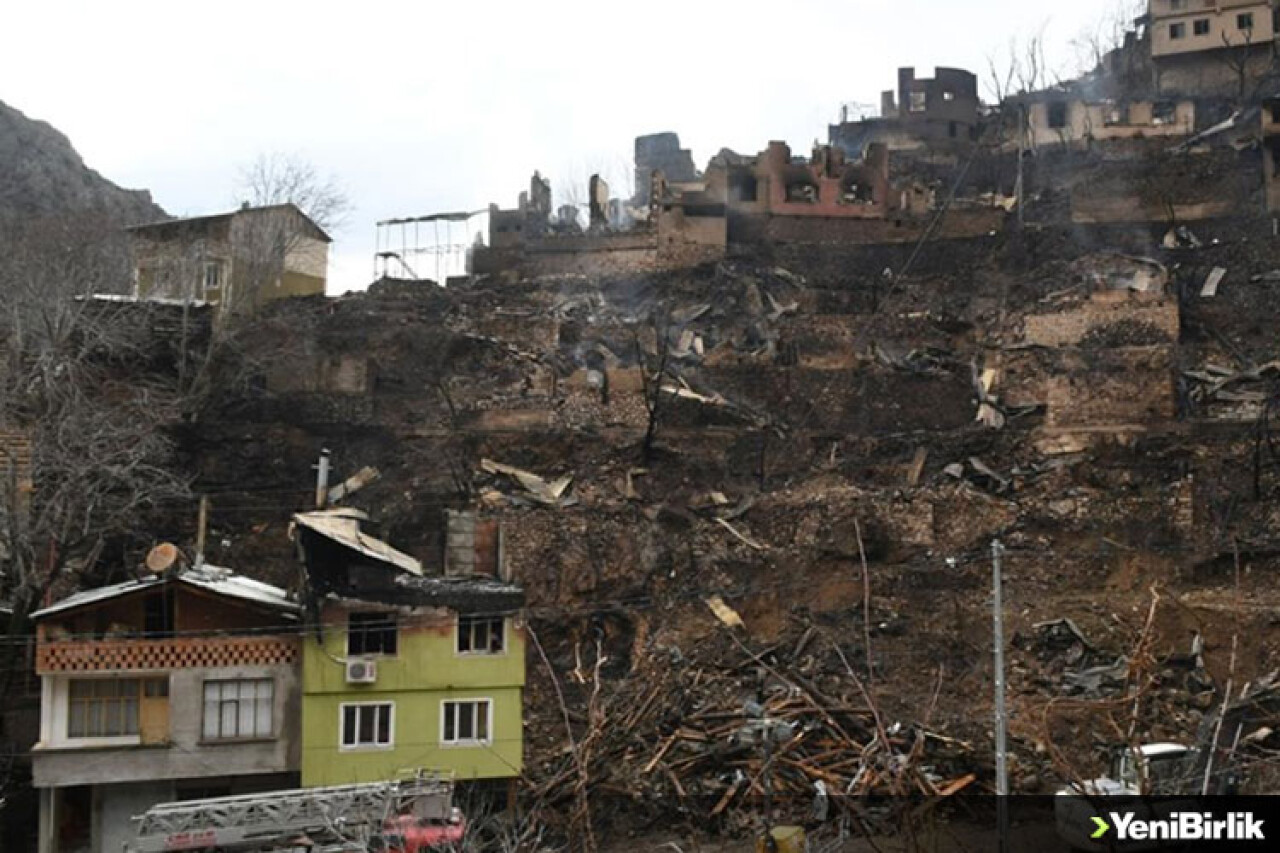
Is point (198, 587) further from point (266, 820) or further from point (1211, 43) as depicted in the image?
point (1211, 43)

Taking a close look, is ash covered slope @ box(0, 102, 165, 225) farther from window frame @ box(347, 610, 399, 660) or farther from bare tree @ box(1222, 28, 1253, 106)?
bare tree @ box(1222, 28, 1253, 106)

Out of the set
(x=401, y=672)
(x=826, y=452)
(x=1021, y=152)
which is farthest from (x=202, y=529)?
(x=1021, y=152)

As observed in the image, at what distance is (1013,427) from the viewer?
36094mm

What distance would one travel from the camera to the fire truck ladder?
18609 mm

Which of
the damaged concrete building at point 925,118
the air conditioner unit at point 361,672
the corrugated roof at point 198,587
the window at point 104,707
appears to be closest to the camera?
the window at point 104,707

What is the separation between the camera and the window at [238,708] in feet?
73.2

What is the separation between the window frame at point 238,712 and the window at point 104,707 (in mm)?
1027

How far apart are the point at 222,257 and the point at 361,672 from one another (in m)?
22.9

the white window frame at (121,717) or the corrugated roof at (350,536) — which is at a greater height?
the corrugated roof at (350,536)

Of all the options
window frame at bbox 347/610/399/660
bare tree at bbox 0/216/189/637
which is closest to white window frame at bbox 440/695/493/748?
window frame at bbox 347/610/399/660

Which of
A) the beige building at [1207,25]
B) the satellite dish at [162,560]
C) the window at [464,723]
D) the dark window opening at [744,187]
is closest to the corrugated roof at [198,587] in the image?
the satellite dish at [162,560]

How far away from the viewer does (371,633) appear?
23.1m

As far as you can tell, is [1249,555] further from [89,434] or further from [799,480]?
[89,434]

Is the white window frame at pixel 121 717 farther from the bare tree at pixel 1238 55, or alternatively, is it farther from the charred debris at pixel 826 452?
the bare tree at pixel 1238 55
